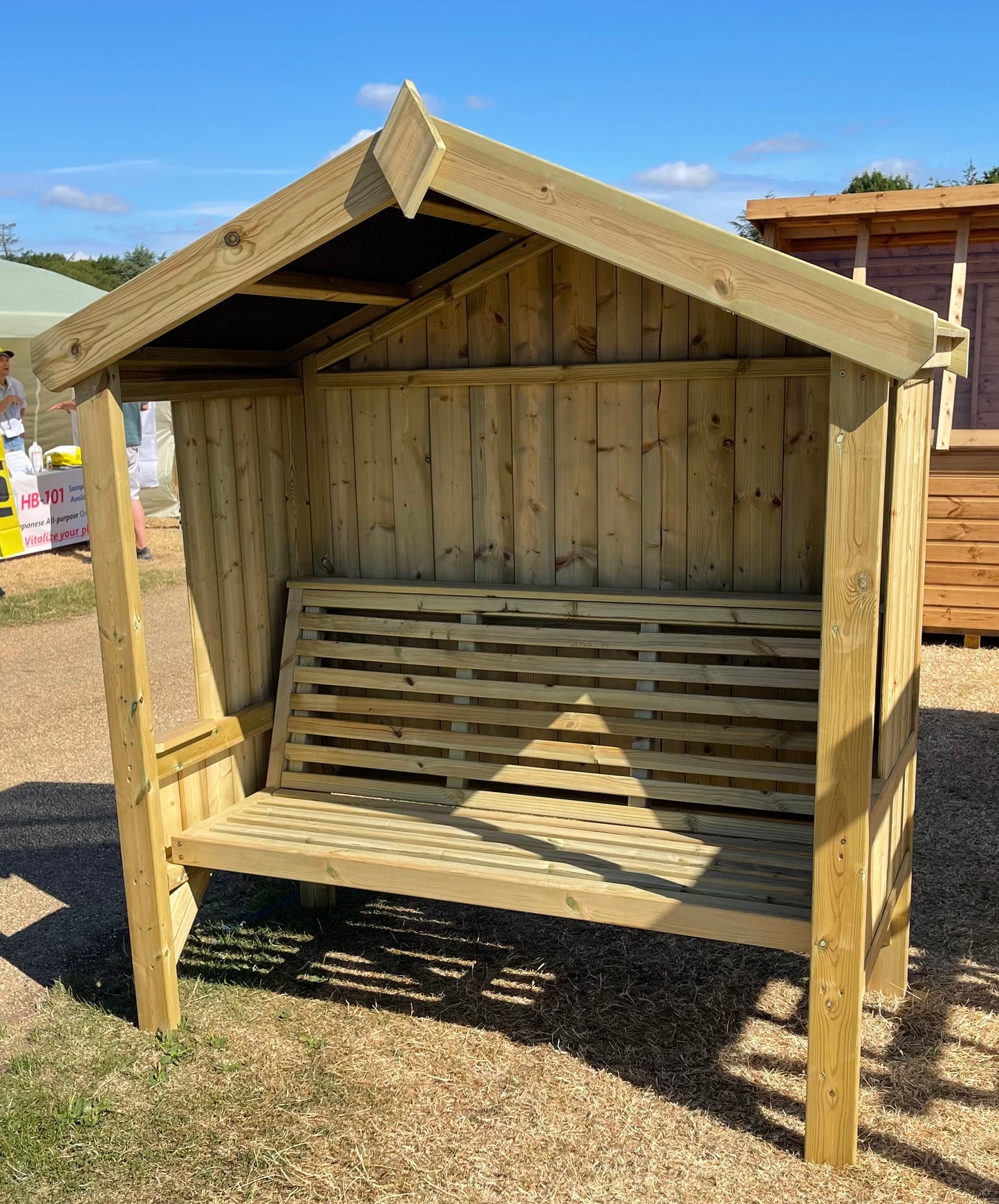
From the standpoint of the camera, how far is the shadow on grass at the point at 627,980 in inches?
145

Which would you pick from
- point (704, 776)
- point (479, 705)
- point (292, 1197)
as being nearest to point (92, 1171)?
point (292, 1197)

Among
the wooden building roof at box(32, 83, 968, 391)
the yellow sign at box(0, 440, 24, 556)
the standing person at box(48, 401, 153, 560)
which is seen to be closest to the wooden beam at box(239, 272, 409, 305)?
the wooden building roof at box(32, 83, 968, 391)

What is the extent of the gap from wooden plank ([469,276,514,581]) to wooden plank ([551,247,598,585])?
20 cm

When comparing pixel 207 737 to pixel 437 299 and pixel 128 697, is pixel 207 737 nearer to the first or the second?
pixel 128 697

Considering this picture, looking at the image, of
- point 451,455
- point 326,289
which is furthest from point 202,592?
point 326,289

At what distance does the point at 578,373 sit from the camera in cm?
444

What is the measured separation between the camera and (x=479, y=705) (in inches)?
184

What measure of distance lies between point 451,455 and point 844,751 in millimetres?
2161

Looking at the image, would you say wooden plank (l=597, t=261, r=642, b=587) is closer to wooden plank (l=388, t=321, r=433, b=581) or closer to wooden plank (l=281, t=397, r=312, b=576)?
wooden plank (l=388, t=321, r=433, b=581)

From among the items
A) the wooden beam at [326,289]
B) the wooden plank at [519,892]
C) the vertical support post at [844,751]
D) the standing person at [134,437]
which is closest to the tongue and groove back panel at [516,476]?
the wooden beam at [326,289]

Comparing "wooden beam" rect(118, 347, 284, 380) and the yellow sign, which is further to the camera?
the yellow sign

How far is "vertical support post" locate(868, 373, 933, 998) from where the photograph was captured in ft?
11.8

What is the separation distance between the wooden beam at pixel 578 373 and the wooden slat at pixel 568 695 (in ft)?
3.67

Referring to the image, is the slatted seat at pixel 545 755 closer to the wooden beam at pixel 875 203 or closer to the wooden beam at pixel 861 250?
the wooden beam at pixel 875 203
